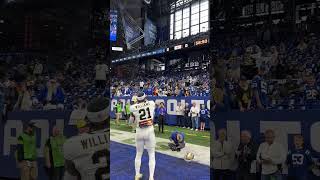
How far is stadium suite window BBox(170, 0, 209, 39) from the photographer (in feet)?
28.2

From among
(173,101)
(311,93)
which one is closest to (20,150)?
(311,93)

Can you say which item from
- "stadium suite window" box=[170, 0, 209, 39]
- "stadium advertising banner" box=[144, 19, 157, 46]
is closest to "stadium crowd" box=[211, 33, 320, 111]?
"stadium suite window" box=[170, 0, 209, 39]

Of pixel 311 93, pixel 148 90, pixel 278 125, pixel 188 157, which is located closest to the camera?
pixel 311 93

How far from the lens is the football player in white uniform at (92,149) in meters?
5.55

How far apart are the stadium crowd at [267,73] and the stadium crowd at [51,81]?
183 centimetres

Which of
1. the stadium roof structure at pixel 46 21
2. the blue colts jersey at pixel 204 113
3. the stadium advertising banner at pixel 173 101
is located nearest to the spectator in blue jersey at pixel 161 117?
the stadium advertising banner at pixel 173 101

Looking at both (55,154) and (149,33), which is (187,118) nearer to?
(149,33)

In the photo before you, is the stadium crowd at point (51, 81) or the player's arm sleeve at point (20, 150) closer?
the stadium crowd at point (51, 81)

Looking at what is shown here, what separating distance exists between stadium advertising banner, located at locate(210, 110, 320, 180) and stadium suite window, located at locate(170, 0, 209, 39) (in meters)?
3.80

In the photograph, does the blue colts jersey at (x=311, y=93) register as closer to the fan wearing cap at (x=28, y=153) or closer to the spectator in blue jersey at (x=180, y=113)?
the fan wearing cap at (x=28, y=153)

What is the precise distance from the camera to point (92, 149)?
18.2 ft

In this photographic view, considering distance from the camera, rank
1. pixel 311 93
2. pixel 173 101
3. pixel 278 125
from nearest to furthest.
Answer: pixel 311 93
pixel 278 125
pixel 173 101

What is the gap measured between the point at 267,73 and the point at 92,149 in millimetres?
2708

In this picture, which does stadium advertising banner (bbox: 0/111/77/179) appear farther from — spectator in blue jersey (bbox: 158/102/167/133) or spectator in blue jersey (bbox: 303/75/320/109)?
spectator in blue jersey (bbox: 303/75/320/109)
